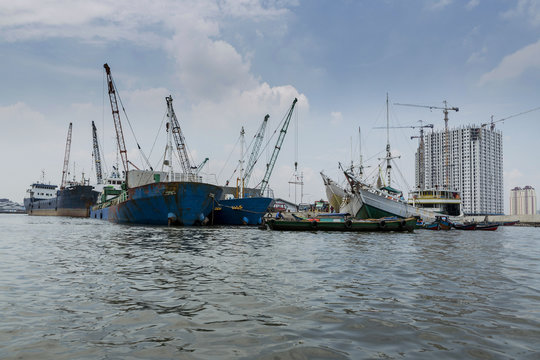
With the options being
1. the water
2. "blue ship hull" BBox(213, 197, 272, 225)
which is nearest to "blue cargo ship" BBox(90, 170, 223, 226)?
"blue ship hull" BBox(213, 197, 272, 225)

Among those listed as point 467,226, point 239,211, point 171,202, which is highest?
point 171,202

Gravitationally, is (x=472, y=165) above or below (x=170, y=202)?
above

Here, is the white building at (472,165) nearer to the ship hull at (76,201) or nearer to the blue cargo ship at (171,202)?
the ship hull at (76,201)

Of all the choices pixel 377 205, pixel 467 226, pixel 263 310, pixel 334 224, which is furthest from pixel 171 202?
pixel 467 226

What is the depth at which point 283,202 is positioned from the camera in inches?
5261

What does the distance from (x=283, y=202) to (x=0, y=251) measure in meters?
119

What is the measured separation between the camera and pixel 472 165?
495 feet

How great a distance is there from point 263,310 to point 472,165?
17021cm

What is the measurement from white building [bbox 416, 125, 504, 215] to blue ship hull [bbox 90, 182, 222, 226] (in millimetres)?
130638

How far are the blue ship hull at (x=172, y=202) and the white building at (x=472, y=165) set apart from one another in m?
131

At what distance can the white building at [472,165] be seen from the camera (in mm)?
149875

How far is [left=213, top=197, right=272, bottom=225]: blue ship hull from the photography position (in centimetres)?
4650

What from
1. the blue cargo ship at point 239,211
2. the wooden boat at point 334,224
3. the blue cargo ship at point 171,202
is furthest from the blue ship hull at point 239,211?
the wooden boat at point 334,224

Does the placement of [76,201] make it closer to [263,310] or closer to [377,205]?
[377,205]
